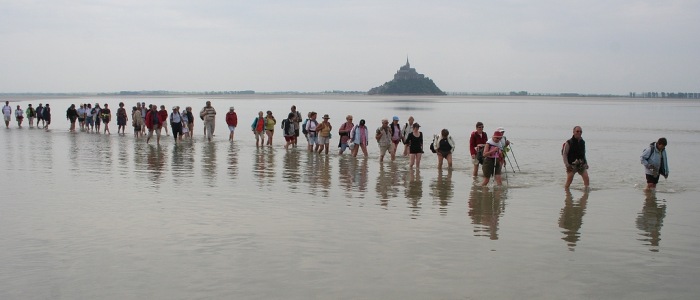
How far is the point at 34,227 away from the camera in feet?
32.7

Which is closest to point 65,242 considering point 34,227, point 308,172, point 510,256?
point 34,227

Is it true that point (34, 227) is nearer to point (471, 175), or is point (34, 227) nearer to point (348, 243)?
point (348, 243)

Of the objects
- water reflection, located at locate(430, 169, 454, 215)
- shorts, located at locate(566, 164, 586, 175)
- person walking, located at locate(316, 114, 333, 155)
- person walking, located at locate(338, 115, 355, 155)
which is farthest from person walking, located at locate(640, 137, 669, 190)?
person walking, located at locate(316, 114, 333, 155)

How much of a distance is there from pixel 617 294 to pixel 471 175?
417 inches

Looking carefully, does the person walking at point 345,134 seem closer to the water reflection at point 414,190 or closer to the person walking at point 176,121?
the water reflection at point 414,190

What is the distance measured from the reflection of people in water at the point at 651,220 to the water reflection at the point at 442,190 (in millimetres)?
3156

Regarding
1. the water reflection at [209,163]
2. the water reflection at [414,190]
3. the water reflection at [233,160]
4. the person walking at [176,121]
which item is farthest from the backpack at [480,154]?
the person walking at [176,121]

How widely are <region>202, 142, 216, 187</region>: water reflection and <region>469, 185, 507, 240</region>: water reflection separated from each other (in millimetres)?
5543

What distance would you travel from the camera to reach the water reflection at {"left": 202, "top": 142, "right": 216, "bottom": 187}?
1562 cm

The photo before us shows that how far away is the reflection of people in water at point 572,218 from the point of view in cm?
991

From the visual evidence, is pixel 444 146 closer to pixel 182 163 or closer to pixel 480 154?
A: pixel 480 154

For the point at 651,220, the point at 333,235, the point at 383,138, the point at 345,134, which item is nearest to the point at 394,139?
the point at 383,138

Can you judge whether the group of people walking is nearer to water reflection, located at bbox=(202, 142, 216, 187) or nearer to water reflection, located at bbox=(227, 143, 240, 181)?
water reflection, located at bbox=(227, 143, 240, 181)

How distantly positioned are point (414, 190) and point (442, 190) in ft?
2.02
